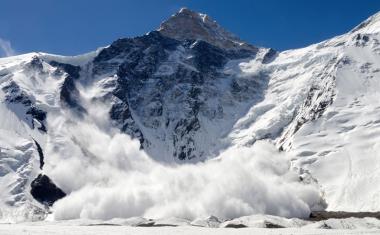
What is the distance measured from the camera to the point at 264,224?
197750 mm

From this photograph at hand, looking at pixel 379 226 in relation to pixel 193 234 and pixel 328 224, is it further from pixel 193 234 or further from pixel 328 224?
pixel 193 234

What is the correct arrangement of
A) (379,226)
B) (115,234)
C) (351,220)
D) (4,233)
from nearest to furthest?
1. (4,233)
2. (115,234)
3. (379,226)
4. (351,220)

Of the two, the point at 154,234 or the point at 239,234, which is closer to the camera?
the point at 154,234

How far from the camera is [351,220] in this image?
178 meters

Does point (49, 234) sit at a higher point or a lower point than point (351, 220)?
lower

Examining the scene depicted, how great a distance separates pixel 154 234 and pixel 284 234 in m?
23.2

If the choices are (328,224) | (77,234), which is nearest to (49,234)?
(77,234)

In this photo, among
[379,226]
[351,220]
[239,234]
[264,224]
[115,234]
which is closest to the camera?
[115,234]

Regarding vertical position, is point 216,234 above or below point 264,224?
below

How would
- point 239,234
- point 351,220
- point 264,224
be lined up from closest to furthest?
point 239,234 → point 351,220 → point 264,224

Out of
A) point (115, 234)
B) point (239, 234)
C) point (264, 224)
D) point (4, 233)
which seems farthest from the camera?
point (264, 224)

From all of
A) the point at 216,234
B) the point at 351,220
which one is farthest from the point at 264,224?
the point at 216,234

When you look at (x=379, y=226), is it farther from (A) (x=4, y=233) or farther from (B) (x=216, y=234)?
(A) (x=4, y=233)

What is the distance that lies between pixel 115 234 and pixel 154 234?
23.2ft
